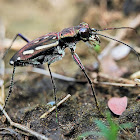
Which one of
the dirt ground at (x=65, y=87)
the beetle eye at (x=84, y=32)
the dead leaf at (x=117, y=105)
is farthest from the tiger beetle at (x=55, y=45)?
the dead leaf at (x=117, y=105)

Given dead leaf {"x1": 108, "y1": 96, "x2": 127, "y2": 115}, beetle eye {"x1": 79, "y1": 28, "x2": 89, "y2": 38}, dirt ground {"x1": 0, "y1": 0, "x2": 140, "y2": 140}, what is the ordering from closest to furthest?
dirt ground {"x1": 0, "y1": 0, "x2": 140, "y2": 140} → dead leaf {"x1": 108, "y1": 96, "x2": 127, "y2": 115} → beetle eye {"x1": 79, "y1": 28, "x2": 89, "y2": 38}

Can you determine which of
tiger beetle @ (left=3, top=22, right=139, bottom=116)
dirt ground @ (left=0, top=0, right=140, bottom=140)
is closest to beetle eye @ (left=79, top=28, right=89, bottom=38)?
tiger beetle @ (left=3, top=22, right=139, bottom=116)

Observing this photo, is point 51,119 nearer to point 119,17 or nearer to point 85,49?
point 85,49

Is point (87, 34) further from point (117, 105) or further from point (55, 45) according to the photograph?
point (117, 105)

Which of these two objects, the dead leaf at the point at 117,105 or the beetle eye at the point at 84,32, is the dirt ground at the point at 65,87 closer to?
the dead leaf at the point at 117,105

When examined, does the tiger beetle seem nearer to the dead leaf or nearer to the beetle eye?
the beetle eye

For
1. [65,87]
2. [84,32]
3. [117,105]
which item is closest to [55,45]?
[84,32]

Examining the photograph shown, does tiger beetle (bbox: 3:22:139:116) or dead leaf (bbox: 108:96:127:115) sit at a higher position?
tiger beetle (bbox: 3:22:139:116)

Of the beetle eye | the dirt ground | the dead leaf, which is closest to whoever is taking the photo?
the dirt ground

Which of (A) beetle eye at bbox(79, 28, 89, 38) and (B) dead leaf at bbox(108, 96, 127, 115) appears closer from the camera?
(B) dead leaf at bbox(108, 96, 127, 115)
